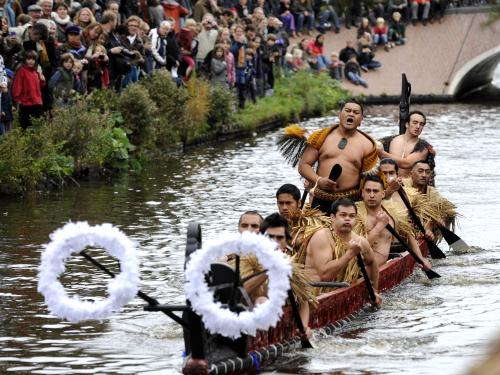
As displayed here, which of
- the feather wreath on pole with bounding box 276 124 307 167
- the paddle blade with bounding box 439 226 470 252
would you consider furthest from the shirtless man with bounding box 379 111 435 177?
the feather wreath on pole with bounding box 276 124 307 167

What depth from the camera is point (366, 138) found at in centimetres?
1639

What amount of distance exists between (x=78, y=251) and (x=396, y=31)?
4361 centimetres

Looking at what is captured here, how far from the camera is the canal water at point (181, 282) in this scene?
12.3 metres

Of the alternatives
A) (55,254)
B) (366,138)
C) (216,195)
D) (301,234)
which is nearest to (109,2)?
(216,195)

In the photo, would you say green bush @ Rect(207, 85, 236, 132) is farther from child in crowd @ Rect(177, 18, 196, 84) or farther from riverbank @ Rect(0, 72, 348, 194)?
child in crowd @ Rect(177, 18, 196, 84)

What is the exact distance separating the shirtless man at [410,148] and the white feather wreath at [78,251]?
9010 millimetres

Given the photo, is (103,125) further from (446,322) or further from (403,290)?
(446,322)

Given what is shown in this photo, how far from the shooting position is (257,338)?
462 inches

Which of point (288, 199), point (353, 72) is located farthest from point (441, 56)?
point (288, 199)

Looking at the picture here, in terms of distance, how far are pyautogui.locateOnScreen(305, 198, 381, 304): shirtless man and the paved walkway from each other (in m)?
37.0

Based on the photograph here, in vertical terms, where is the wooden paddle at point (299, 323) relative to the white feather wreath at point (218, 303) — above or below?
below

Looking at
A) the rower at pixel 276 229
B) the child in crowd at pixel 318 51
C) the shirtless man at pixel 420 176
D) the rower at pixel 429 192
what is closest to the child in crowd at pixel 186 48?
the rower at pixel 429 192

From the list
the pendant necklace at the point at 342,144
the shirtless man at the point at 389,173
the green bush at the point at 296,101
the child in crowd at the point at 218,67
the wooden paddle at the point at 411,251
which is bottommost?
the green bush at the point at 296,101

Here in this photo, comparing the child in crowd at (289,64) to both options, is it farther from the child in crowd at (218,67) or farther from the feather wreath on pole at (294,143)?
the feather wreath on pole at (294,143)
